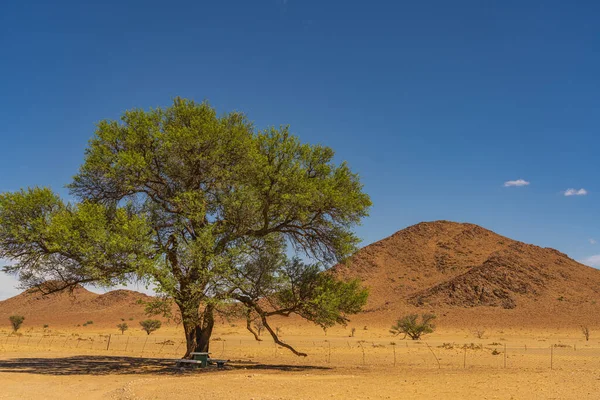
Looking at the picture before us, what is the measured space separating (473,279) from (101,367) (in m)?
86.7

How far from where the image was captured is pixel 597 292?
316 feet

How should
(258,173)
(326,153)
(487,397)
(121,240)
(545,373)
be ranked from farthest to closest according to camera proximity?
(326,153) → (258,173) → (545,373) → (121,240) → (487,397)

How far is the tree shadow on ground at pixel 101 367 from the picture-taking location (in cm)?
2353

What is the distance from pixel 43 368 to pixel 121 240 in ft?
30.8

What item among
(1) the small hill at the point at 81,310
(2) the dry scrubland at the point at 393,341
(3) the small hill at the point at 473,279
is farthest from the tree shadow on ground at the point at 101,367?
(1) the small hill at the point at 81,310

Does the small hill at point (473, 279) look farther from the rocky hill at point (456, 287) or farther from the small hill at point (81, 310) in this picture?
the small hill at point (81, 310)

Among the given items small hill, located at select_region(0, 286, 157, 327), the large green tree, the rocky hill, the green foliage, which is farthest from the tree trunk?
small hill, located at select_region(0, 286, 157, 327)

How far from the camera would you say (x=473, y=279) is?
99750 mm

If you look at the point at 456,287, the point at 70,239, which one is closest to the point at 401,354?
the point at 70,239

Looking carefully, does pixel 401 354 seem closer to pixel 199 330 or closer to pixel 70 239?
pixel 199 330

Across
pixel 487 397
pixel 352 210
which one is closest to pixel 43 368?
pixel 352 210

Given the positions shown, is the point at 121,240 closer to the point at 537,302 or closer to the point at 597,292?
the point at 537,302

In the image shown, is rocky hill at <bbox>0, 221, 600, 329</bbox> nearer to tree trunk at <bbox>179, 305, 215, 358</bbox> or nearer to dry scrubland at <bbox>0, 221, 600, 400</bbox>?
dry scrubland at <bbox>0, 221, 600, 400</bbox>

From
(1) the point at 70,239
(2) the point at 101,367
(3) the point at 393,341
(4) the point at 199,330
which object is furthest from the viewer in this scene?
(3) the point at 393,341
